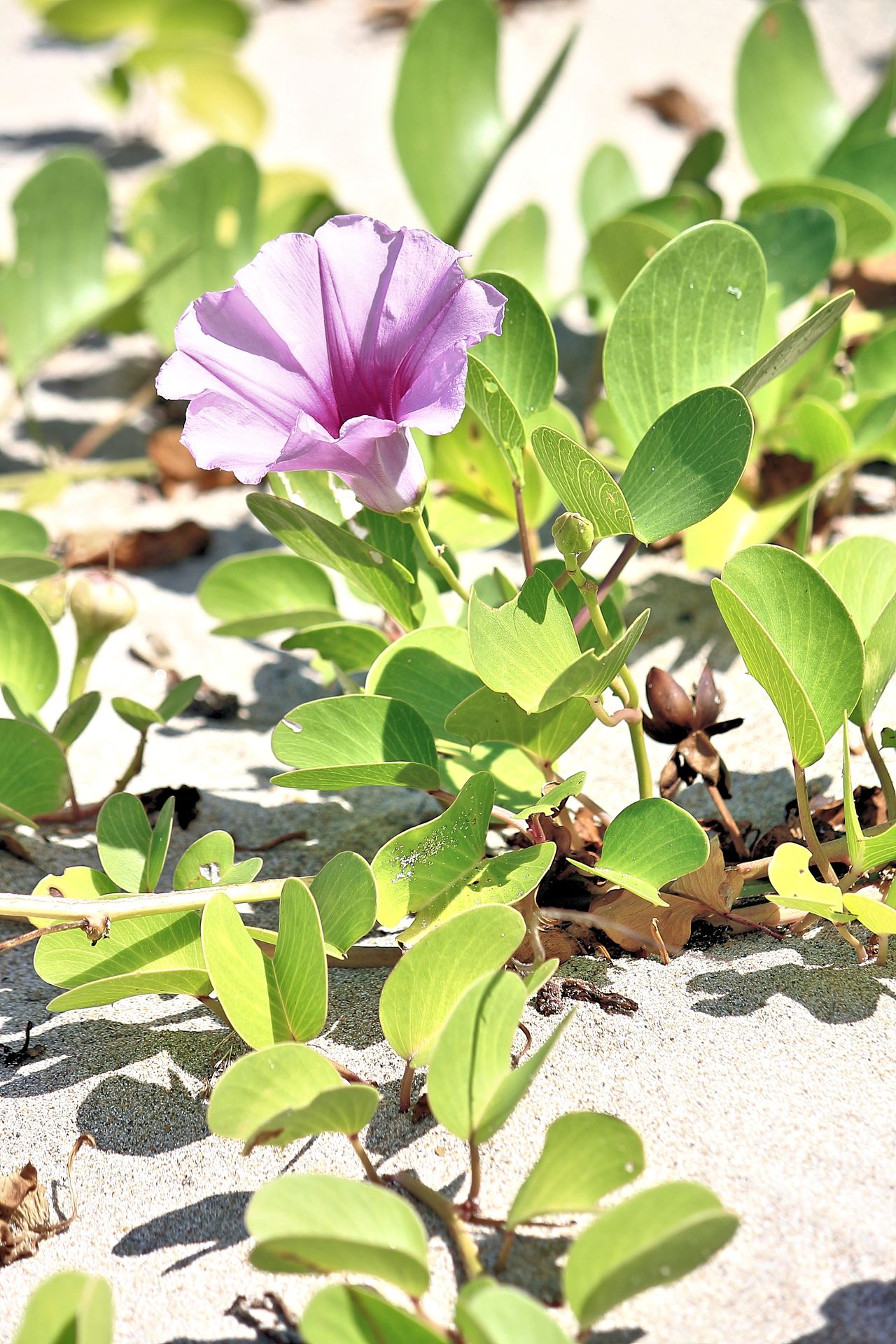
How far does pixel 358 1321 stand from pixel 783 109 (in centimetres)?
217

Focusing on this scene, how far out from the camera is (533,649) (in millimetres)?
1028

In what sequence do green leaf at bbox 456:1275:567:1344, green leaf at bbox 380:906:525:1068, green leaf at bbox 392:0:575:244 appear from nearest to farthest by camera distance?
green leaf at bbox 456:1275:567:1344 < green leaf at bbox 380:906:525:1068 < green leaf at bbox 392:0:575:244

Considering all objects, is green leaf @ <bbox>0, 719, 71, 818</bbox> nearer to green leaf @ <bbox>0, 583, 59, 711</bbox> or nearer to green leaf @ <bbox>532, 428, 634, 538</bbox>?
green leaf @ <bbox>0, 583, 59, 711</bbox>

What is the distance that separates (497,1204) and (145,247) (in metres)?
1.80

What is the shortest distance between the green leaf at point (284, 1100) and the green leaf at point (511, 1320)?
0.52 feet

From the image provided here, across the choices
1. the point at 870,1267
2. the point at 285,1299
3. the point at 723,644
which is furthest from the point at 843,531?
the point at 285,1299

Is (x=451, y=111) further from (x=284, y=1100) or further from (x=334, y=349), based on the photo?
(x=284, y=1100)

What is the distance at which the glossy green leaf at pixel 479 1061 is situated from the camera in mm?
814

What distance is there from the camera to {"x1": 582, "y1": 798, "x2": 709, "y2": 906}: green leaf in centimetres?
99

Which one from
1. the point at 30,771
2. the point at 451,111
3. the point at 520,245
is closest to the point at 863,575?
the point at 30,771

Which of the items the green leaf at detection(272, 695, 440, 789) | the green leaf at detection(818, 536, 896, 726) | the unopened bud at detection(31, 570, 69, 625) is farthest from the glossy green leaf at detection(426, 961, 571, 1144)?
the unopened bud at detection(31, 570, 69, 625)

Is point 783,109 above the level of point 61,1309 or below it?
above

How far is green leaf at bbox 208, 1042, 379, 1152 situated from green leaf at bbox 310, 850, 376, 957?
0.45 feet

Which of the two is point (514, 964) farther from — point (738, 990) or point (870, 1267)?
Result: point (870, 1267)
